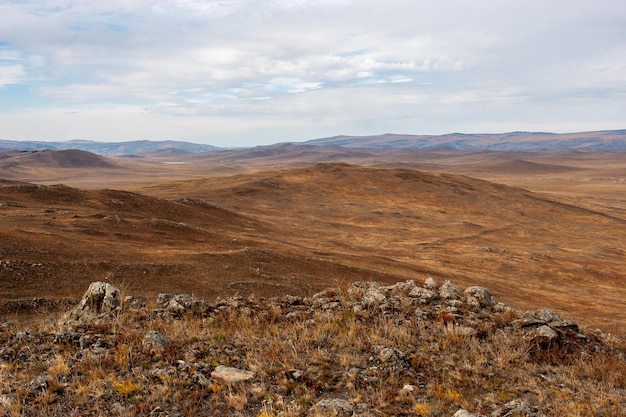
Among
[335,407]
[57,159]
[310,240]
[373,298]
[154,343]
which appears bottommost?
[310,240]

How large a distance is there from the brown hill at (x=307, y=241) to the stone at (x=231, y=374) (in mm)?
4653

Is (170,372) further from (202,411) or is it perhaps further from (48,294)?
(48,294)

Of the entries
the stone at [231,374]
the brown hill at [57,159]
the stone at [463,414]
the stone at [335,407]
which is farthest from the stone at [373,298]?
the brown hill at [57,159]

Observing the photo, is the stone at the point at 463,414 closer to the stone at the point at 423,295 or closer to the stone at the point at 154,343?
the stone at the point at 154,343

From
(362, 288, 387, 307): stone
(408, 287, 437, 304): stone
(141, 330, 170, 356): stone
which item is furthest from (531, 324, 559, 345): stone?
(141, 330, 170, 356): stone

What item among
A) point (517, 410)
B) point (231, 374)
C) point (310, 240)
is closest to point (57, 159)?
point (310, 240)

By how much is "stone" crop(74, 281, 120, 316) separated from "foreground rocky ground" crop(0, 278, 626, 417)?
1.1 inches

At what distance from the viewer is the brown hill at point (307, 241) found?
1448 cm

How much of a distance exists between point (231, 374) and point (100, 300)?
435 cm

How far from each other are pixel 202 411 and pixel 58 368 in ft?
7.49

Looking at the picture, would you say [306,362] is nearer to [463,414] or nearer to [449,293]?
[463,414]

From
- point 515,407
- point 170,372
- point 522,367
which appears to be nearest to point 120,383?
point 170,372

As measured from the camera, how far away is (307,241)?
29891 millimetres

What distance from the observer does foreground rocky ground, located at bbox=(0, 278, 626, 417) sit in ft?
19.1
